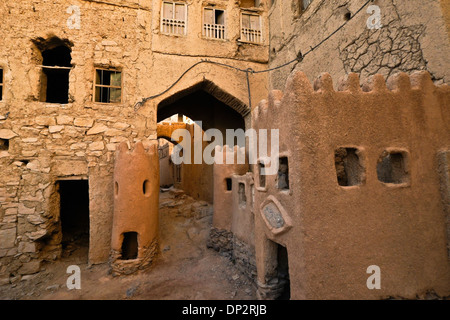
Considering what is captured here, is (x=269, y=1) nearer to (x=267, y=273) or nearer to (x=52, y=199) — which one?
(x=267, y=273)

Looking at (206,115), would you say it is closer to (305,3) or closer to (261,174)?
(305,3)

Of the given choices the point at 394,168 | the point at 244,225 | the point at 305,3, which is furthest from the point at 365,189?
the point at 305,3

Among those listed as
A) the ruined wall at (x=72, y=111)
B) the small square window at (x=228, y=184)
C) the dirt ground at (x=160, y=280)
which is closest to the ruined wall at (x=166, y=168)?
the dirt ground at (x=160, y=280)

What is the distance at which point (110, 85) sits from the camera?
6613 mm

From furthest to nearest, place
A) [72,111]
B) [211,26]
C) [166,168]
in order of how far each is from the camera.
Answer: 1. [166,168]
2. [211,26]
3. [72,111]

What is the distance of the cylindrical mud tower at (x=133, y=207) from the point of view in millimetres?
5312

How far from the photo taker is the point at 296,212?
2.90m

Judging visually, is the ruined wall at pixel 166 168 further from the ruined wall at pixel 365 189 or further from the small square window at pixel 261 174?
the ruined wall at pixel 365 189

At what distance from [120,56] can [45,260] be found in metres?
5.75

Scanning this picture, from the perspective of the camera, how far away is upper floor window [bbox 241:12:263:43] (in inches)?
301

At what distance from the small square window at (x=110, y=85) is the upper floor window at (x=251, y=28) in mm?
4181

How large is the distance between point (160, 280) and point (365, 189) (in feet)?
14.9

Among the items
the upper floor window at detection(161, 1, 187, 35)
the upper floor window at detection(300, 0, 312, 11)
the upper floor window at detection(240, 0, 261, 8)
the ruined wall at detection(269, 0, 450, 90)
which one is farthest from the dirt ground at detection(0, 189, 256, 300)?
the upper floor window at detection(240, 0, 261, 8)

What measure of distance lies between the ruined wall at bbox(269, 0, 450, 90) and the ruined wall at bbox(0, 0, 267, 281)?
275 centimetres
